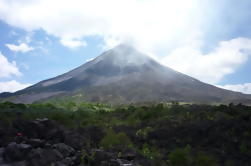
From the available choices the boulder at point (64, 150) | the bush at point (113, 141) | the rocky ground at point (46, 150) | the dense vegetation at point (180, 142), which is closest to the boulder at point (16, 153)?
the rocky ground at point (46, 150)

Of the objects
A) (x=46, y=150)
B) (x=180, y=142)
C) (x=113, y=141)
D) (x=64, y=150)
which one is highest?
(x=46, y=150)

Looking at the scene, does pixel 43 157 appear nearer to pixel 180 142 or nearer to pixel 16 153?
pixel 16 153

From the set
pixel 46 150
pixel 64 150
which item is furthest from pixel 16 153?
pixel 64 150

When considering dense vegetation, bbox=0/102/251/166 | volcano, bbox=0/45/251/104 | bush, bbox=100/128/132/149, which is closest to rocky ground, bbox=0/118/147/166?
dense vegetation, bbox=0/102/251/166

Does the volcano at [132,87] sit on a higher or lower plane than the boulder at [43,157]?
higher

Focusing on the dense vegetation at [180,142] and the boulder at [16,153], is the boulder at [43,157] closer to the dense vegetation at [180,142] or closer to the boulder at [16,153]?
the boulder at [16,153]

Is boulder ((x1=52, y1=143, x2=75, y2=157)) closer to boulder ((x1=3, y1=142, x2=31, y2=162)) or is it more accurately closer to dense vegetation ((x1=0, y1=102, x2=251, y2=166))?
dense vegetation ((x1=0, y1=102, x2=251, y2=166))

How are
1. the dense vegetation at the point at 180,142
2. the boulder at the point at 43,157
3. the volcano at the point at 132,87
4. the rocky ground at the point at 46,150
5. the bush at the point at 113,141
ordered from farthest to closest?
the volcano at the point at 132,87 < the bush at the point at 113,141 < the dense vegetation at the point at 180,142 < the rocky ground at the point at 46,150 < the boulder at the point at 43,157

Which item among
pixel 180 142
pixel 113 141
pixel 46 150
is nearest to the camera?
pixel 46 150

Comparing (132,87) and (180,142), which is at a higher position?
(132,87)
